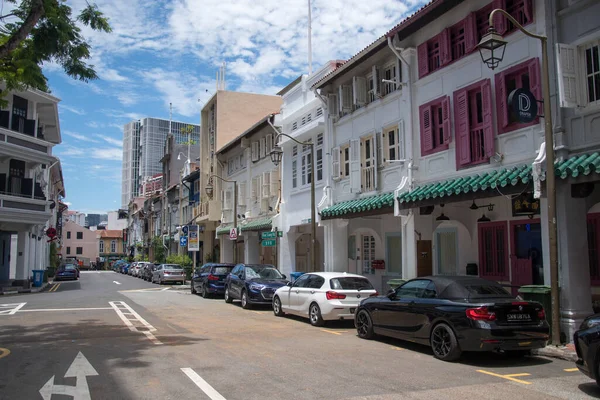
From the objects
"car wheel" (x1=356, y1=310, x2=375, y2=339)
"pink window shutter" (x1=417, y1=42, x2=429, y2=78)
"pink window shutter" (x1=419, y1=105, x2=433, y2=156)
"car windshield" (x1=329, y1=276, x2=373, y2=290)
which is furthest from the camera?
"pink window shutter" (x1=417, y1=42, x2=429, y2=78)

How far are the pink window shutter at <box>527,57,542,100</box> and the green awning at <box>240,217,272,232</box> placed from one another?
17.7 metres

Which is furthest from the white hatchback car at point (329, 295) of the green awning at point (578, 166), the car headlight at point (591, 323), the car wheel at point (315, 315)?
the car headlight at point (591, 323)

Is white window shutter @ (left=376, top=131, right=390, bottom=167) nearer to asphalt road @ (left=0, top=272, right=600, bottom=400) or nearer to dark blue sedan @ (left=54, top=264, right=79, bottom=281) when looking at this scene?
asphalt road @ (left=0, top=272, right=600, bottom=400)

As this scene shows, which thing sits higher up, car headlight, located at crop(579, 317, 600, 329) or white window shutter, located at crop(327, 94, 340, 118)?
white window shutter, located at crop(327, 94, 340, 118)

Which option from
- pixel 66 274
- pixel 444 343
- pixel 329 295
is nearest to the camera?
pixel 444 343

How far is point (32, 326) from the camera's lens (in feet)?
48.1

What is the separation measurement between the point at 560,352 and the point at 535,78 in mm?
6256

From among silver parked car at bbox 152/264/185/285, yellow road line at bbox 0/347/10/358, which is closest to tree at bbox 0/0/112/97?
yellow road line at bbox 0/347/10/358

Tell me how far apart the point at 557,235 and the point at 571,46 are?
416cm

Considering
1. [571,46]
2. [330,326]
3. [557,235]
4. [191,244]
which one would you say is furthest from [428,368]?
[191,244]

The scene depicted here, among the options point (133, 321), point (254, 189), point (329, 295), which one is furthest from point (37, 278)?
point (329, 295)

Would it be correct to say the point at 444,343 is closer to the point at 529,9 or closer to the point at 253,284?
the point at 529,9

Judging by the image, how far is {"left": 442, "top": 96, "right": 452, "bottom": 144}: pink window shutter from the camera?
586 inches

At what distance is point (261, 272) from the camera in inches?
835
